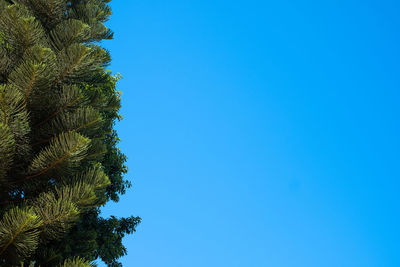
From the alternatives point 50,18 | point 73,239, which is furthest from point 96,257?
point 50,18

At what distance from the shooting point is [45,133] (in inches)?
195

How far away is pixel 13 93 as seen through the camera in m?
4.15

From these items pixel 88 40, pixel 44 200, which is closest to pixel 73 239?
pixel 44 200

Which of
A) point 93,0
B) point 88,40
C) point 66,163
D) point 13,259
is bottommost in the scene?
point 13,259

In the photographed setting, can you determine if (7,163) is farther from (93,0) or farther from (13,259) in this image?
(93,0)

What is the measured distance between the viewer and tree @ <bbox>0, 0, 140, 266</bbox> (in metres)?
4.07

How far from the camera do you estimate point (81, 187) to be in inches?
166

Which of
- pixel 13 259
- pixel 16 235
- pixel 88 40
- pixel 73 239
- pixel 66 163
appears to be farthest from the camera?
pixel 73 239

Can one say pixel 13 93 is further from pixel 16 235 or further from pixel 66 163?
pixel 16 235

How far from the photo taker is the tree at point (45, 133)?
4070mm

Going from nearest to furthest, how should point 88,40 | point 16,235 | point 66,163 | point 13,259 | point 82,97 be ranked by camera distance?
1. point 16,235
2. point 13,259
3. point 66,163
4. point 82,97
5. point 88,40

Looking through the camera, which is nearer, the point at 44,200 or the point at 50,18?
the point at 44,200

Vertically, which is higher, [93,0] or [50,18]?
[93,0]

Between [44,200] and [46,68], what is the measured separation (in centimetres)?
142
